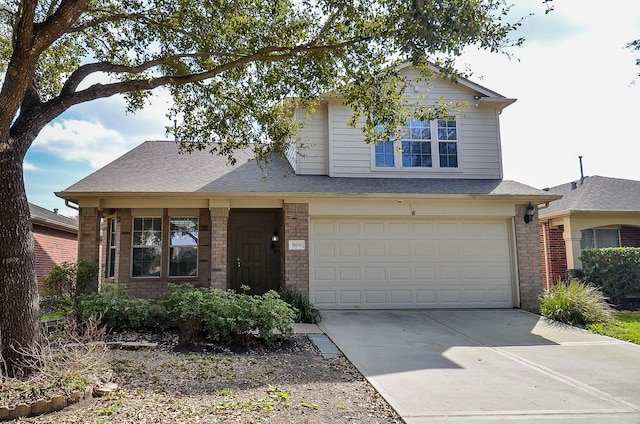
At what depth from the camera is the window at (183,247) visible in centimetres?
1128

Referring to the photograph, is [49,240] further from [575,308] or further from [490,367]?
[575,308]

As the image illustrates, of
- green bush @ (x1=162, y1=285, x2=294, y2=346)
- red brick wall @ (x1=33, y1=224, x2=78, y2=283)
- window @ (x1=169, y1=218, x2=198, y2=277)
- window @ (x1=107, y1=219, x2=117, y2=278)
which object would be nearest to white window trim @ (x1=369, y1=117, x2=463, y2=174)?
window @ (x1=169, y1=218, x2=198, y2=277)

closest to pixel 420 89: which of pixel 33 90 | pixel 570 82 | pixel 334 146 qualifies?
pixel 334 146

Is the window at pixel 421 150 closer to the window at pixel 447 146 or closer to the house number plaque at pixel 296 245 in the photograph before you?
the window at pixel 447 146

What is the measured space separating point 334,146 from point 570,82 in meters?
5.53

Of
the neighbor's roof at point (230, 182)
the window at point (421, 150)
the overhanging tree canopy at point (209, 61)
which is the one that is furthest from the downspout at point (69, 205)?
the window at point (421, 150)

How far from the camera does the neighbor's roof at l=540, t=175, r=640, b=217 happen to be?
511 inches

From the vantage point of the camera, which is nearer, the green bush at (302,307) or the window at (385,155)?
the green bush at (302,307)

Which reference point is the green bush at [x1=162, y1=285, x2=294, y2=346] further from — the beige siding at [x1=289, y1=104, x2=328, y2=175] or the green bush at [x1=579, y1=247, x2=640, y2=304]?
the green bush at [x1=579, y1=247, x2=640, y2=304]

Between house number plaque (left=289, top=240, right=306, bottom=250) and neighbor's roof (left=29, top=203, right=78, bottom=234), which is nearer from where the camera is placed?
house number plaque (left=289, top=240, right=306, bottom=250)

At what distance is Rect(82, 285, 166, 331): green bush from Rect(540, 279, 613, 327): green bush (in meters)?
8.08

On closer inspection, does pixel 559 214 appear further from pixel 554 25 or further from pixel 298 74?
pixel 298 74

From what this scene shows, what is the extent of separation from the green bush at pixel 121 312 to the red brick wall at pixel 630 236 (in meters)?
13.9

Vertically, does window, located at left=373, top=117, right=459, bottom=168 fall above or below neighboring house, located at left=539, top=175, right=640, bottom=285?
above
